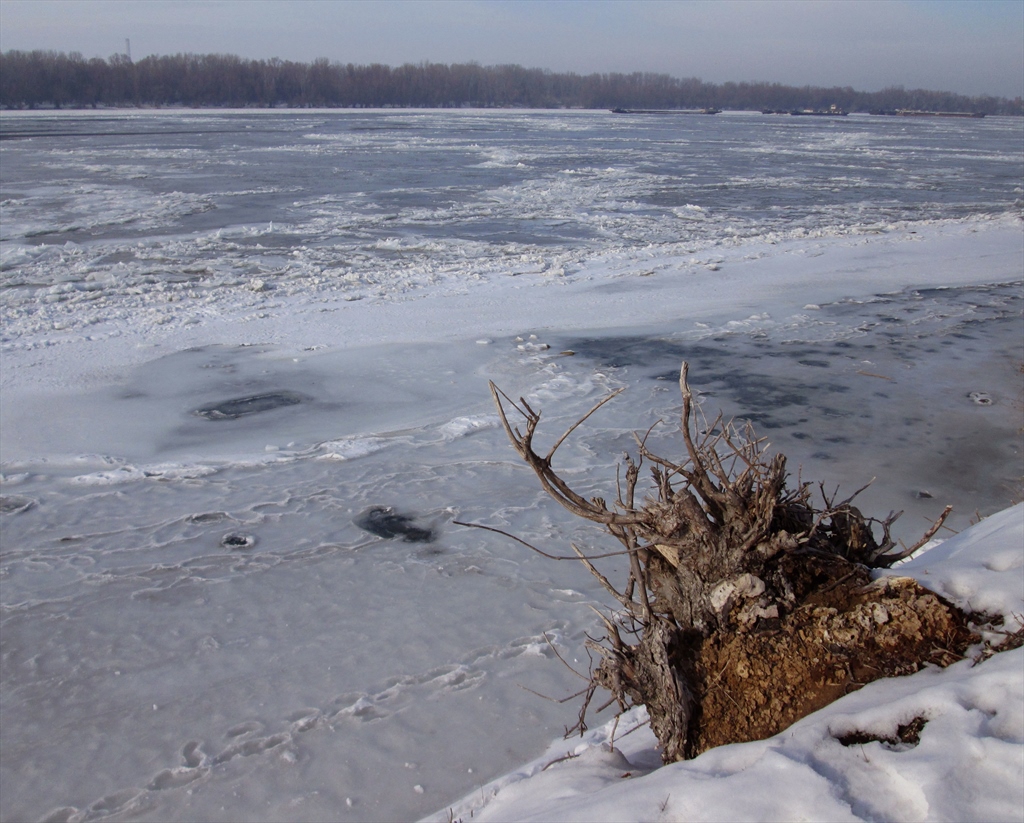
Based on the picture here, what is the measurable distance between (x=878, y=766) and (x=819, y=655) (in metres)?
0.41

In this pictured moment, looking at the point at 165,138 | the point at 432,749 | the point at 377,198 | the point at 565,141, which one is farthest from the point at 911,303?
the point at 165,138

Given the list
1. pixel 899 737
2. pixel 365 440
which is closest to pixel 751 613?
pixel 899 737

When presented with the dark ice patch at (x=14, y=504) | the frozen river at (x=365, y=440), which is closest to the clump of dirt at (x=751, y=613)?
the frozen river at (x=365, y=440)

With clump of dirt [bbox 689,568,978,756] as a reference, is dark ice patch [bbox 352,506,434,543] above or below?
below

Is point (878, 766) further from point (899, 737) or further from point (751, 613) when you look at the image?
point (751, 613)

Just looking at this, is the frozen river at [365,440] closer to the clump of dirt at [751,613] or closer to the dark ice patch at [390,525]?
the dark ice patch at [390,525]

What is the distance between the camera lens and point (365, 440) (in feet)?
20.8

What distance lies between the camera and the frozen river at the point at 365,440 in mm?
3502

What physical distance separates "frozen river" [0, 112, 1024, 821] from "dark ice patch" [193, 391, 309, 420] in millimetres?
43

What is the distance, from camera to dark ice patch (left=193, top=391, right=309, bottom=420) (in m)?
6.75

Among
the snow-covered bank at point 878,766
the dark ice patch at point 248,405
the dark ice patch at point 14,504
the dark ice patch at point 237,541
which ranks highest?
the snow-covered bank at point 878,766

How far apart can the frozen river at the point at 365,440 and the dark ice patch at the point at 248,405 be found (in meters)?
0.04

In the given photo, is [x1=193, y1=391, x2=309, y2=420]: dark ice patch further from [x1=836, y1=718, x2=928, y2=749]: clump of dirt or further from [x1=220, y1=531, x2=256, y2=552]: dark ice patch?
[x1=836, y1=718, x2=928, y2=749]: clump of dirt

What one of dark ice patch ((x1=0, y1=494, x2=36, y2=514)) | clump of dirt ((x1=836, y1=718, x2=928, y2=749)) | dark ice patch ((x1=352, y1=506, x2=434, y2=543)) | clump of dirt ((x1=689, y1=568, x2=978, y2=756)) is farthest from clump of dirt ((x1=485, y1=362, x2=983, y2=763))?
dark ice patch ((x1=0, y1=494, x2=36, y2=514))
